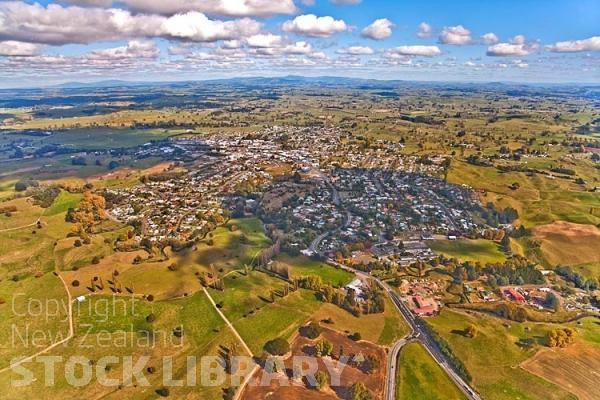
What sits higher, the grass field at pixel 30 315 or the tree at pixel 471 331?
the tree at pixel 471 331

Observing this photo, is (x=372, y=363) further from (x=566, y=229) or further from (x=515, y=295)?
(x=566, y=229)

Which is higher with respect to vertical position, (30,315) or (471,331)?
(471,331)

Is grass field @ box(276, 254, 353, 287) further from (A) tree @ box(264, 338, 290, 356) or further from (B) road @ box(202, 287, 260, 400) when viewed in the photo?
(A) tree @ box(264, 338, 290, 356)

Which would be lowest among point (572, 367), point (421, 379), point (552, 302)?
point (421, 379)

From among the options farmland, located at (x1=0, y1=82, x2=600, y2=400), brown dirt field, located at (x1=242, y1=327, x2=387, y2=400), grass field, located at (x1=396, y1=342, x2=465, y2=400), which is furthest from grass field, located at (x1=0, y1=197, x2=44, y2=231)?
grass field, located at (x1=396, y1=342, x2=465, y2=400)

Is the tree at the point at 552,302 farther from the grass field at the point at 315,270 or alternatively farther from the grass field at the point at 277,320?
the grass field at the point at 277,320

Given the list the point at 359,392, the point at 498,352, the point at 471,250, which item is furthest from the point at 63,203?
the point at 498,352

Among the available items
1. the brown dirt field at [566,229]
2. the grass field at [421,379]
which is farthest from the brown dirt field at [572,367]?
the brown dirt field at [566,229]

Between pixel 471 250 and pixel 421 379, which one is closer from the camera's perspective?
pixel 421 379
